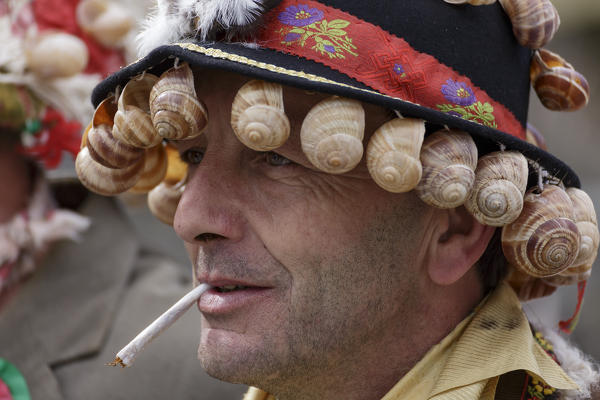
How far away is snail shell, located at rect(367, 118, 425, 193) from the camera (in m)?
1.65

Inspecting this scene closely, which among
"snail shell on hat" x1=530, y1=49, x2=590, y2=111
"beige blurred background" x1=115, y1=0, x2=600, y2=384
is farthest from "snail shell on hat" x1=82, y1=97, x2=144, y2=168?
"beige blurred background" x1=115, y1=0, x2=600, y2=384

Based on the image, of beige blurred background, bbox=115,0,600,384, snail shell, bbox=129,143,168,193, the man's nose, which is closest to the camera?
the man's nose

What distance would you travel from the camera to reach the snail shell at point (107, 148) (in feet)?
6.52

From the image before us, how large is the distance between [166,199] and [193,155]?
0.38m

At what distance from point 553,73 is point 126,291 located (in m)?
2.27

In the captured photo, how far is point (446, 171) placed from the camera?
1680 millimetres

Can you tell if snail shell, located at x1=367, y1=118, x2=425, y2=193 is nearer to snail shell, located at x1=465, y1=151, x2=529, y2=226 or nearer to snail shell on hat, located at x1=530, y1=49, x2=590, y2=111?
snail shell, located at x1=465, y1=151, x2=529, y2=226

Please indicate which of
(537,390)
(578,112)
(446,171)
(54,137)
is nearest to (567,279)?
(537,390)

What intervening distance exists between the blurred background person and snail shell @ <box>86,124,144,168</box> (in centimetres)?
146

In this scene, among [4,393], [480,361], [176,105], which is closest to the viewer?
[176,105]

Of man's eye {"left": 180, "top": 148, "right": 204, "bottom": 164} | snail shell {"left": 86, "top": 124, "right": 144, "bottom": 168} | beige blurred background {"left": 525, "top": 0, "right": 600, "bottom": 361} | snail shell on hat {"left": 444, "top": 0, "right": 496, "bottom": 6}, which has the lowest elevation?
beige blurred background {"left": 525, "top": 0, "right": 600, "bottom": 361}

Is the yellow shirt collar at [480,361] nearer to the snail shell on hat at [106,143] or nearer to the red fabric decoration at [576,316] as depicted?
the red fabric decoration at [576,316]

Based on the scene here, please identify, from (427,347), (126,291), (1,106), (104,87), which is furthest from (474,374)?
(1,106)

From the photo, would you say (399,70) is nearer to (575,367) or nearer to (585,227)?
(585,227)
